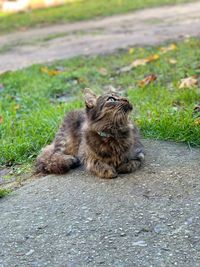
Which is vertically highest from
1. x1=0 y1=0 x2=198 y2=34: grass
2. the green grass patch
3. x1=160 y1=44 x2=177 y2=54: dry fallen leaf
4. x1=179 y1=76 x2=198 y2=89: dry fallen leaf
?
the green grass patch

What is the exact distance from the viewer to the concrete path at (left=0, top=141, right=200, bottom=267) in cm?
374

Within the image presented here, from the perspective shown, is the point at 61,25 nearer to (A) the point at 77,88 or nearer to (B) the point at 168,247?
(A) the point at 77,88

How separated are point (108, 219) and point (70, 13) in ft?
44.7

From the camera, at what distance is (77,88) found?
8312mm

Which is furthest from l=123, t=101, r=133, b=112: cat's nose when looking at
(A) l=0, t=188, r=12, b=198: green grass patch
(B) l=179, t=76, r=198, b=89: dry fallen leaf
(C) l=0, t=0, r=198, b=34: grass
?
(C) l=0, t=0, r=198, b=34: grass

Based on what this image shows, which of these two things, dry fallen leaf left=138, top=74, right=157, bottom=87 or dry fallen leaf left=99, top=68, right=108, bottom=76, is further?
dry fallen leaf left=99, top=68, right=108, bottom=76

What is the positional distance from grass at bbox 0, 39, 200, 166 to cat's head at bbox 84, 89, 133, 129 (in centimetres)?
96

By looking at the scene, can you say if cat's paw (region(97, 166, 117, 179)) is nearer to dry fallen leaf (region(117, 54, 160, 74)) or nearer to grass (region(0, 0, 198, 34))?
dry fallen leaf (region(117, 54, 160, 74))

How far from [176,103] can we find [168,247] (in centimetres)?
315

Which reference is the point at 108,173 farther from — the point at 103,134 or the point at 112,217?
the point at 112,217

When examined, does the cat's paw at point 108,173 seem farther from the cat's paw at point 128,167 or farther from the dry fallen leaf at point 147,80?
Result: the dry fallen leaf at point 147,80

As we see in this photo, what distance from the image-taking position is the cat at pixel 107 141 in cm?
485

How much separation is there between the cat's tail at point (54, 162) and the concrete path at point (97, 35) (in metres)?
5.44

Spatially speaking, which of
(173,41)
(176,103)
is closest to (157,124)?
(176,103)
